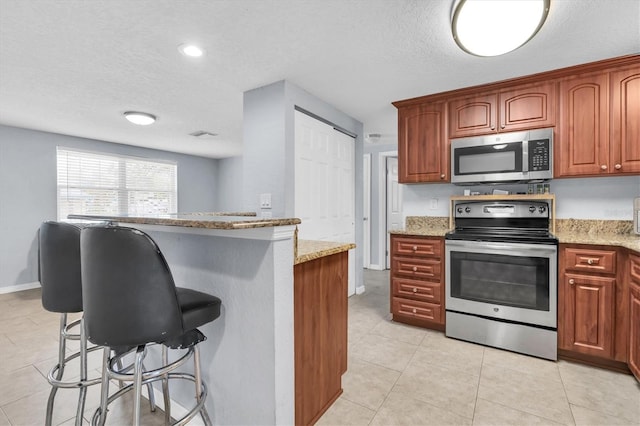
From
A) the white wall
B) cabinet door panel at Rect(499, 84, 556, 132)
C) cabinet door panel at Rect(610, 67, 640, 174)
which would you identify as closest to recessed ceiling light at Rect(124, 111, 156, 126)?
cabinet door panel at Rect(499, 84, 556, 132)

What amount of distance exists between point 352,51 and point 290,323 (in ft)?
6.36

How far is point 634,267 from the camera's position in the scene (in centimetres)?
190

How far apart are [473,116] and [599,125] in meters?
0.92

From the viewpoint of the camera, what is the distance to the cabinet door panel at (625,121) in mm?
2234

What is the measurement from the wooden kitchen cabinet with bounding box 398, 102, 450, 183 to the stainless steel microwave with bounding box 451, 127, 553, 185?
0.13 meters

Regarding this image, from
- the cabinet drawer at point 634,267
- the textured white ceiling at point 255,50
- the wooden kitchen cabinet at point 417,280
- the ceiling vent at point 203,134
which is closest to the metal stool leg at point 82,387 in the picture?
the textured white ceiling at point 255,50

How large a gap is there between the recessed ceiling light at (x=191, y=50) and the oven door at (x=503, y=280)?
8.32 ft

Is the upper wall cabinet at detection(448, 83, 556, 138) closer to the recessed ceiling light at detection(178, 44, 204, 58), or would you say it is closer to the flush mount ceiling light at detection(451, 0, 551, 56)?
the flush mount ceiling light at detection(451, 0, 551, 56)

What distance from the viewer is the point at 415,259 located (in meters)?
2.83

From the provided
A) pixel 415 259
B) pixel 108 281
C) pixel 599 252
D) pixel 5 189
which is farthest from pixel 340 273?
pixel 5 189

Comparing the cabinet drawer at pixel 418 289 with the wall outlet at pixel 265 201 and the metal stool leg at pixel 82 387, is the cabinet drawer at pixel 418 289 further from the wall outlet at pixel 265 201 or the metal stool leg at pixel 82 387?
the metal stool leg at pixel 82 387

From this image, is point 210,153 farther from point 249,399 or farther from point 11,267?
point 249,399

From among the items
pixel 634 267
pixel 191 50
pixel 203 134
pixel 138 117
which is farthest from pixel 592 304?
pixel 203 134

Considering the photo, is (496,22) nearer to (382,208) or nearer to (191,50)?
(191,50)
